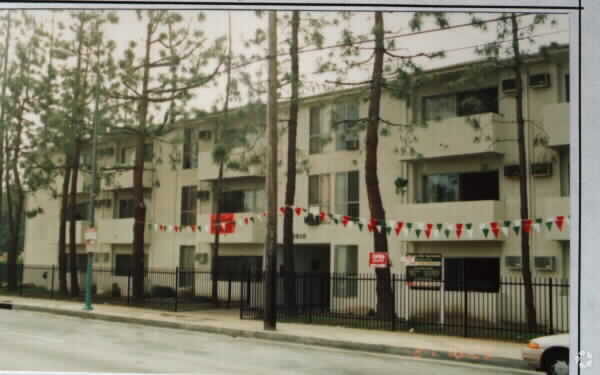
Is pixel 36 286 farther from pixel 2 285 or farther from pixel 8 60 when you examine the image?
pixel 8 60

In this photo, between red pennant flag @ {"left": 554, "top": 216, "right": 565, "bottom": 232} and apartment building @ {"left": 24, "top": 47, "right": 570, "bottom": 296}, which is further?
A: apartment building @ {"left": 24, "top": 47, "right": 570, "bottom": 296}

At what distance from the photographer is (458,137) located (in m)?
18.9

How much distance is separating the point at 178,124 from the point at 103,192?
6.91m

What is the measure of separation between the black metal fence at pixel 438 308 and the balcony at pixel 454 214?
1290 mm

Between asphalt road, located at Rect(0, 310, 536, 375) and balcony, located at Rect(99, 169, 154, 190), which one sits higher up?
balcony, located at Rect(99, 169, 154, 190)

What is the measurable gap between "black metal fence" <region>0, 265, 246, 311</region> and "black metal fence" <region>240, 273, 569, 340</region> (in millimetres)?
2035

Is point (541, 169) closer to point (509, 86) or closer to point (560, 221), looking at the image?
point (560, 221)

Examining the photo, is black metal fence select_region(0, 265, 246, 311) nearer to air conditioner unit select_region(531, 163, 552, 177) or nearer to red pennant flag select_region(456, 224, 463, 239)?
red pennant flag select_region(456, 224, 463, 239)

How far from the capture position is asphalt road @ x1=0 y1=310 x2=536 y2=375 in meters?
10.6

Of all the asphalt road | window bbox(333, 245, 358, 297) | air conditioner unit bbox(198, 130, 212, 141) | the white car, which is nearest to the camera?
the white car

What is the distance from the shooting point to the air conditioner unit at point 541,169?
58.1 feet

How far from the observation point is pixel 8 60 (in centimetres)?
2452

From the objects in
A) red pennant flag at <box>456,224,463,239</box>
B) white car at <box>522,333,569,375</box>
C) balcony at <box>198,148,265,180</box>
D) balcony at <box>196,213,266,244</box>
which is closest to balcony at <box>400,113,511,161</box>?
red pennant flag at <box>456,224,463,239</box>

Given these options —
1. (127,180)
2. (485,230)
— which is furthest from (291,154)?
(127,180)
